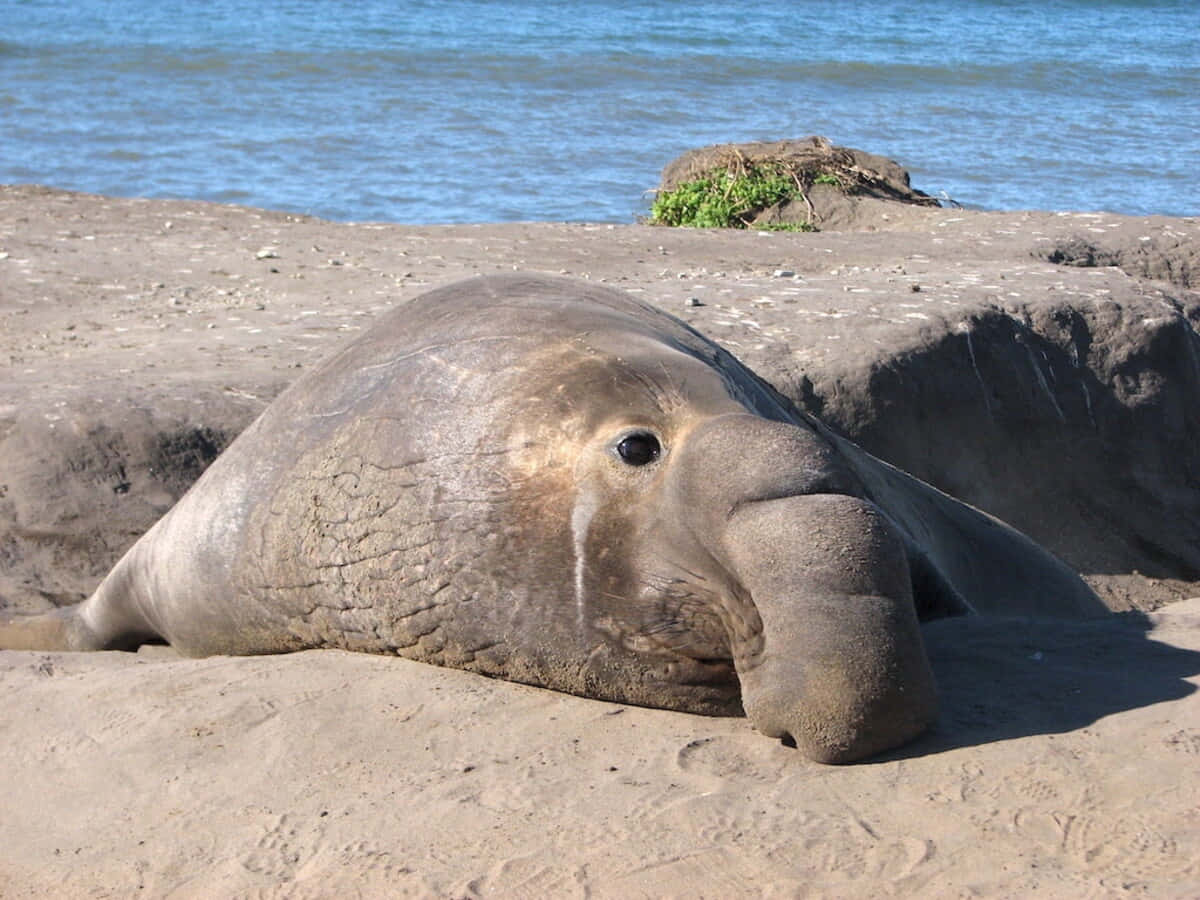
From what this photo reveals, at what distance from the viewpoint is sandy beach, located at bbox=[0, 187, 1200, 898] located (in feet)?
8.31

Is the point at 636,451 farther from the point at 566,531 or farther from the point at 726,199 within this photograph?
the point at 726,199

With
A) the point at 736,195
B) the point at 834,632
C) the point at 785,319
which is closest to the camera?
the point at 834,632

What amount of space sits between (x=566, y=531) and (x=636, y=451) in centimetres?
22

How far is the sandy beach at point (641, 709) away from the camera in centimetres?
253

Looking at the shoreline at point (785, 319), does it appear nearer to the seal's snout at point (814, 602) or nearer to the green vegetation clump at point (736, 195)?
the green vegetation clump at point (736, 195)

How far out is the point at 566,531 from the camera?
3148 millimetres

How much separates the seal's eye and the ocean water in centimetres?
1027

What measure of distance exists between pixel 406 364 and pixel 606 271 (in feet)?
14.0

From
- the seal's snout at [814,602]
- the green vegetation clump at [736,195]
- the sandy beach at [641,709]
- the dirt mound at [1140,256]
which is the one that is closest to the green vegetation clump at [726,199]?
the green vegetation clump at [736,195]

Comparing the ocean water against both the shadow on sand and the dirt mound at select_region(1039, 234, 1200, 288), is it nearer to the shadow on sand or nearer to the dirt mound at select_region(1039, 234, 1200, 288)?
the dirt mound at select_region(1039, 234, 1200, 288)

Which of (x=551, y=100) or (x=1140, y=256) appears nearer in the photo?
(x=1140, y=256)

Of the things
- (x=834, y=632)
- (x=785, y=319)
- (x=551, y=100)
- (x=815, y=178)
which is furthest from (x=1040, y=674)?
(x=551, y=100)

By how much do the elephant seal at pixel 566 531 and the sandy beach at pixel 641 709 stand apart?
113 millimetres

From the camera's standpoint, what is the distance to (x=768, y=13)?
119 feet
